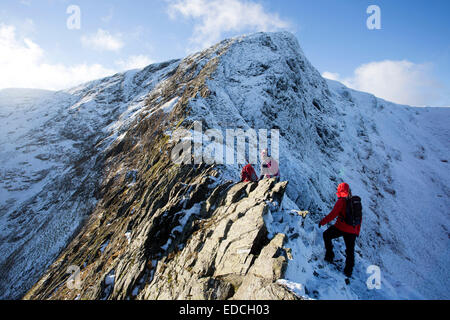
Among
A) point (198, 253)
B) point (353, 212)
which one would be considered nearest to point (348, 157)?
point (353, 212)

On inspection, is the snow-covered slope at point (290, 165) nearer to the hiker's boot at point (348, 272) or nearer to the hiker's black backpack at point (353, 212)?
the hiker's boot at point (348, 272)

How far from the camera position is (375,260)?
17.1 metres

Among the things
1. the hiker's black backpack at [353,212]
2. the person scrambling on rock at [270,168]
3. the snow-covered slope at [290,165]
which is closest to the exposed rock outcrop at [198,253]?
the snow-covered slope at [290,165]

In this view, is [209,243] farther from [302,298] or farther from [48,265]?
[48,265]

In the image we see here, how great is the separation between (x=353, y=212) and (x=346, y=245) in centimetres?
111

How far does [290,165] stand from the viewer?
59.1 ft

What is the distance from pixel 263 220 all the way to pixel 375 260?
17.3m

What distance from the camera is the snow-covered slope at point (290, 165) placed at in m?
13.8

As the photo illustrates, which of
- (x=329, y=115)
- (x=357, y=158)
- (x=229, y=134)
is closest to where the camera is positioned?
(x=229, y=134)

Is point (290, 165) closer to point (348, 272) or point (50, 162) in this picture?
point (348, 272)

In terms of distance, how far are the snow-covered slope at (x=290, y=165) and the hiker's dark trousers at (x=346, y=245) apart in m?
0.37

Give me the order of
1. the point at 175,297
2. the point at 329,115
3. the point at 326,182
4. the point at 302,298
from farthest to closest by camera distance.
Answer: the point at 329,115
the point at 326,182
the point at 175,297
the point at 302,298

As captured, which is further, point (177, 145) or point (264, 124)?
point (264, 124)

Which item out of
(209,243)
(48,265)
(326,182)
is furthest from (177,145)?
(326,182)
